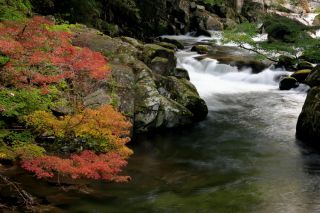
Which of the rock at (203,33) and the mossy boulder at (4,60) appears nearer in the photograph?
the mossy boulder at (4,60)

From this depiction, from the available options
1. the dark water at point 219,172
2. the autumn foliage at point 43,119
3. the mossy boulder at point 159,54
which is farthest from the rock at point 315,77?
the autumn foliage at point 43,119

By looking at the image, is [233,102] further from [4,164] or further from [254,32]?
[4,164]

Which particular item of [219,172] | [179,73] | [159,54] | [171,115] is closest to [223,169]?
[219,172]

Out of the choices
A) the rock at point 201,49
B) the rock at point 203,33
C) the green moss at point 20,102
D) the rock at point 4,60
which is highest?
the rock at point 203,33

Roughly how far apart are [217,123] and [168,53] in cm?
400

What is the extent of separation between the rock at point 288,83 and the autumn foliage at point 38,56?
12.5m

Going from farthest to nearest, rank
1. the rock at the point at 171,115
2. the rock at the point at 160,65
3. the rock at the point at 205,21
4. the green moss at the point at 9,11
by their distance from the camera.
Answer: the rock at the point at 205,21
the rock at the point at 160,65
the rock at the point at 171,115
the green moss at the point at 9,11

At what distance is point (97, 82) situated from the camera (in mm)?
12219

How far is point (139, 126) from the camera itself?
13141mm

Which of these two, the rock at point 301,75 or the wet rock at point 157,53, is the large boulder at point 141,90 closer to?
the wet rock at point 157,53

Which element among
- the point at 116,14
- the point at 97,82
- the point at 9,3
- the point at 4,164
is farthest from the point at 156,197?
the point at 116,14

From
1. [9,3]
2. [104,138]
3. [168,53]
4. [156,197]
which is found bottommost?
[156,197]

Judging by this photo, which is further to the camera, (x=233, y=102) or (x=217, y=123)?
(x=233, y=102)

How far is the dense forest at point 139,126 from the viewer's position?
309 inches
